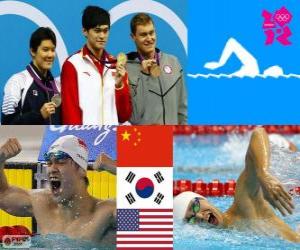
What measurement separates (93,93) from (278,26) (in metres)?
1.44

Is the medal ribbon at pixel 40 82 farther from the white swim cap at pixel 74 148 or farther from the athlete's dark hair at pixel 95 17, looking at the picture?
the athlete's dark hair at pixel 95 17

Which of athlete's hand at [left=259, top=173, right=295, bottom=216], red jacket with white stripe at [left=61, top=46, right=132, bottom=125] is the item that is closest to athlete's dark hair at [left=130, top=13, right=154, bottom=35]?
red jacket with white stripe at [left=61, top=46, right=132, bottom=125]

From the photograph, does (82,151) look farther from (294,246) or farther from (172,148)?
(294,246)

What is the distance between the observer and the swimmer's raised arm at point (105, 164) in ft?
17.5

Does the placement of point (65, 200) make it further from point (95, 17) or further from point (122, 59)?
point (95, 17)

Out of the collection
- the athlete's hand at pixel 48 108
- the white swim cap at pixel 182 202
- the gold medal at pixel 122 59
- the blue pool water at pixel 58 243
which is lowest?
the blue pool water at pixel 58 243

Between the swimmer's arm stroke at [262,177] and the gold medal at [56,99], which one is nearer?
the swimmer's arm stroke at [262,177]

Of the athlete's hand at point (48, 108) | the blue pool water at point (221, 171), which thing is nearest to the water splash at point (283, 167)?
the blue pool water at point (221, 171)

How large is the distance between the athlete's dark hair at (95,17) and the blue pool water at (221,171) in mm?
1011

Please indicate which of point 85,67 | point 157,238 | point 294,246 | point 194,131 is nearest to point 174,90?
point 194,131

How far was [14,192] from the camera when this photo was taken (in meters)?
5.41

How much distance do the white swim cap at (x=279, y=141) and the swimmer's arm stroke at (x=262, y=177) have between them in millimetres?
36

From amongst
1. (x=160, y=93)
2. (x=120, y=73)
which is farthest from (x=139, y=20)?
(x=160, y=93)

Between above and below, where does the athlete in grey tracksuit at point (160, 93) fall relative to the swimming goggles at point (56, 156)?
above
